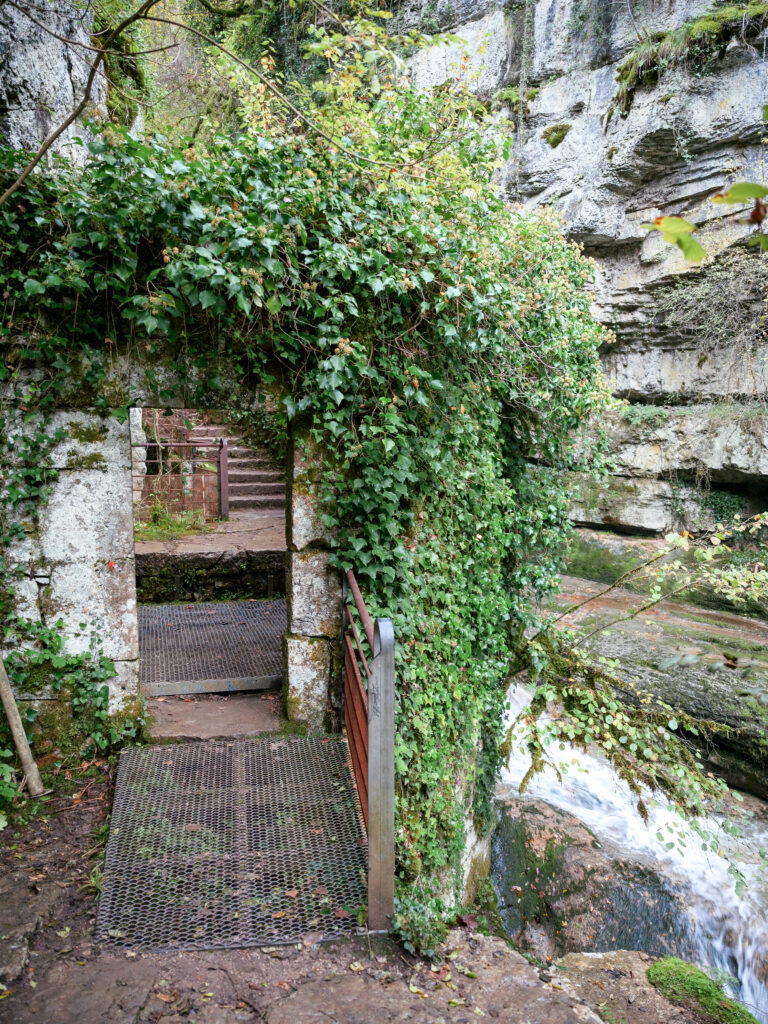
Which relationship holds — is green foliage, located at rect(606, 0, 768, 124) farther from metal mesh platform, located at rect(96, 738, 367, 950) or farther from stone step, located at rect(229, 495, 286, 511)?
metal mesh platform, located at rect(96, 738, 367, 950)

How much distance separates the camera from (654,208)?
37.7 ft

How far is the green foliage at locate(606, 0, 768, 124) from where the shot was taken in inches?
388

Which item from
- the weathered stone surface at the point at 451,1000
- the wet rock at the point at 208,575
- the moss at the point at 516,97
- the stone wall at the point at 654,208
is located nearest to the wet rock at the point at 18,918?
the weathered stone surface at the point at 451,1000

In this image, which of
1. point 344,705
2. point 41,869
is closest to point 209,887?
point 41,869

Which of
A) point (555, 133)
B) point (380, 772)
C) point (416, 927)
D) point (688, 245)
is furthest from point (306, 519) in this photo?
point (555, 133)

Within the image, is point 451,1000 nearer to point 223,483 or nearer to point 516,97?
point 223,483

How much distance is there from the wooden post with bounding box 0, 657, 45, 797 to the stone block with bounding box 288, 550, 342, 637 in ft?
5.21

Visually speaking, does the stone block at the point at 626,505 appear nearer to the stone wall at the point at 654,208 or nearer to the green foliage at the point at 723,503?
the stone wall at the point at 654,208

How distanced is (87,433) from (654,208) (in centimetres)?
1126

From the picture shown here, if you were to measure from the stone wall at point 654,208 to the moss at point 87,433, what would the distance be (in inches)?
314

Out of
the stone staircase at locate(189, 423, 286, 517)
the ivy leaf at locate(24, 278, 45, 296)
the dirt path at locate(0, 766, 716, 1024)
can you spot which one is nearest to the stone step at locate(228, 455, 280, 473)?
the stone staircase at locate(189, 423, 286, 517)

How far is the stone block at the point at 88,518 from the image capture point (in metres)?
3.77

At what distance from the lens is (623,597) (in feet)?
33.0

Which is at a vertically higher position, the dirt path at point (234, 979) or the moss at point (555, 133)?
the moss at point (555, 133)
